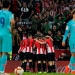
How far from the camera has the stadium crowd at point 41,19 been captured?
19.2m

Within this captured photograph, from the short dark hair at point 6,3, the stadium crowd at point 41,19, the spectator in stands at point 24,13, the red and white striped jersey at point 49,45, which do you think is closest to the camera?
the short dark hair at point 6,3

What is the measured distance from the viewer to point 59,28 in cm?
1980

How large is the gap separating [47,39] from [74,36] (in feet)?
12.0

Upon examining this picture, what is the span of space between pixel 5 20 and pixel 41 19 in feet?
26.6

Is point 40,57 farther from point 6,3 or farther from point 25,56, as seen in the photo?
point 6,3

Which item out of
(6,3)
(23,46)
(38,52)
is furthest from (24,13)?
(6,3)

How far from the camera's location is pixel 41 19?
19.9 metres

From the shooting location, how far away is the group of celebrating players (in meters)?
17.7

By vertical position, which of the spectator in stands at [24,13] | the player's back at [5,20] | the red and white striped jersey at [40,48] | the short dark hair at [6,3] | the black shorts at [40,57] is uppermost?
the short dark hair at [6,3]

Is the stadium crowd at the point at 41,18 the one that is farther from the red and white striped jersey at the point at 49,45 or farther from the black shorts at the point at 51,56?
the black shorts at the point at 51,56

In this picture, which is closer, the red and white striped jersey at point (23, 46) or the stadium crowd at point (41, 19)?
the red and white striped jersey at point (23, 46)

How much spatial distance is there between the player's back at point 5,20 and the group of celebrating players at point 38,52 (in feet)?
18.6

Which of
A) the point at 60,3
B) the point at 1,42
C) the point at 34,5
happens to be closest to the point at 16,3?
the point at 34,5

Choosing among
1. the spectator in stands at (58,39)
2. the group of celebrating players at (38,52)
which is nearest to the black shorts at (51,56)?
the group of celebrating players at (38,52)
